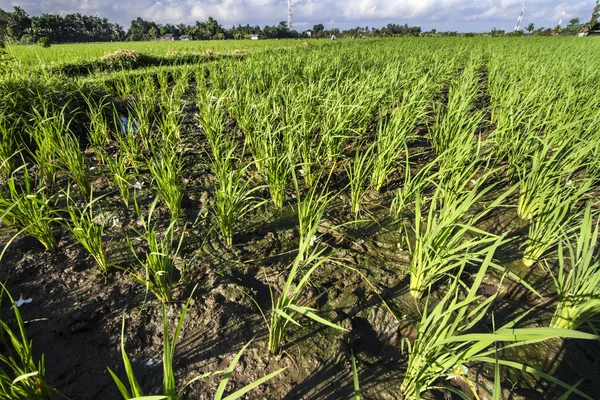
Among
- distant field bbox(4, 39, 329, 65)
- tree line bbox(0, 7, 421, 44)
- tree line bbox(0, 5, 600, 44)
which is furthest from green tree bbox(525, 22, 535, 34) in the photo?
distant field bbox(4, 39, 329, 65)

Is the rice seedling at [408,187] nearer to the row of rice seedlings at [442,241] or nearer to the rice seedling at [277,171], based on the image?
the row of rice seedlings at [442,241]

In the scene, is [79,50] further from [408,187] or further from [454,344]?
[454,344]

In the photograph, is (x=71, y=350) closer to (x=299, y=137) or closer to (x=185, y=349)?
(x=185, y=349)

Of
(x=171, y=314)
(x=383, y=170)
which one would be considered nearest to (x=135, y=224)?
(x=171, y=314)

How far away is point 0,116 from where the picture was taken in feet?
7.45

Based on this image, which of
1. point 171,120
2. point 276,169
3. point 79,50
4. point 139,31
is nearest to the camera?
point 276,169

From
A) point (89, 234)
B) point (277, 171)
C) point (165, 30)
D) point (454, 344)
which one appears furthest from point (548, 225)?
point (165, 30)

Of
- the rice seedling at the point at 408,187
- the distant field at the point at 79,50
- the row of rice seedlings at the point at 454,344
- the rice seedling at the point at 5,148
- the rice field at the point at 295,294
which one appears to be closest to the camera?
the row of rice seedlings at the point at 454,344

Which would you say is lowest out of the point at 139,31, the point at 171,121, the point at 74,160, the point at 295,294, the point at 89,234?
the point at 295,294

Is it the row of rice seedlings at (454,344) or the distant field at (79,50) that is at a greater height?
the distant field at (79,50)

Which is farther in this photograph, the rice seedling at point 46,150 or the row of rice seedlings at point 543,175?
the rice seedling at point 46,150

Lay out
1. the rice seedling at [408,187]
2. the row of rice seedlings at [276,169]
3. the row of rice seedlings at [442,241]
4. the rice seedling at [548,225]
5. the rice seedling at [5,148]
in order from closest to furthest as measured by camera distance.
→ the row of rice seedlings at [442,241]
the rice seedling at [548,225]
the rice seedling at [408,187]
the row of rice seedlings at [276,169]
the rice seedling at [5,148]

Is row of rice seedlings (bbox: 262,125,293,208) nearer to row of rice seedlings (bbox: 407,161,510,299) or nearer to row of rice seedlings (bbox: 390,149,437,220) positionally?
row of rice seedlings (bbox: 390,149,437,220)

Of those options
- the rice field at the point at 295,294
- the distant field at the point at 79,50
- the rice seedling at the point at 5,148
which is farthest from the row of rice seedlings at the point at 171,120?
the distant field at the point at 79,50
